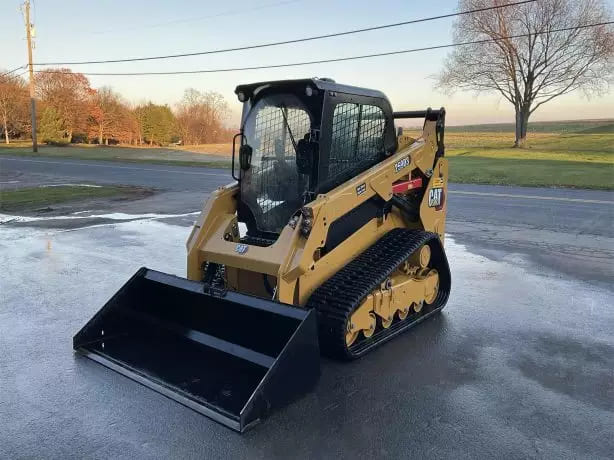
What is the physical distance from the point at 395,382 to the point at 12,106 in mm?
→ 61408

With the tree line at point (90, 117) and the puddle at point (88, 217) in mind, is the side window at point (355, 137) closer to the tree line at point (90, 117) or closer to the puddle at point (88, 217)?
the puddle at point (88, 217)

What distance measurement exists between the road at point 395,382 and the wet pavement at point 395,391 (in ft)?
0.04

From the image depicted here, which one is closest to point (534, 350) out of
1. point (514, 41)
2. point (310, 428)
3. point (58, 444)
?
point (310, 428)

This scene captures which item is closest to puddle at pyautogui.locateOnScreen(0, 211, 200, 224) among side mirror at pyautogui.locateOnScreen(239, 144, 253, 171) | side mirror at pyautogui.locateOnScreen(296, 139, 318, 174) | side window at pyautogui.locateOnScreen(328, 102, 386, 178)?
side mirror at pyautogui.locateOnScreen(239, 144, 253, 171)

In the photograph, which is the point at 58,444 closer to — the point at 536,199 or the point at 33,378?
the point at 33,378

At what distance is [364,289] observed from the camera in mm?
A: 4691

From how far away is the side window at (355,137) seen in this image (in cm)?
508

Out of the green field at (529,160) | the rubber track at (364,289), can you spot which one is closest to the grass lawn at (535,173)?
the green field at (529,160)

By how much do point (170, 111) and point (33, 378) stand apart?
59.5 meters

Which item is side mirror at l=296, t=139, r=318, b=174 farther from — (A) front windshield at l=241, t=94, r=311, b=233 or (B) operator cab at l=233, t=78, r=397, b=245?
(A) front windshield at l=241, t=94, r=311, b=233

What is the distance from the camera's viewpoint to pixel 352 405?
4.02 metres

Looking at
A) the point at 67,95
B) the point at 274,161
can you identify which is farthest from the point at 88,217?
the point at 67,95

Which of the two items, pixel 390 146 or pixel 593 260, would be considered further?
pixel 593 260

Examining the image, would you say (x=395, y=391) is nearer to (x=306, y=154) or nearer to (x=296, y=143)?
(x=306, y=154)
